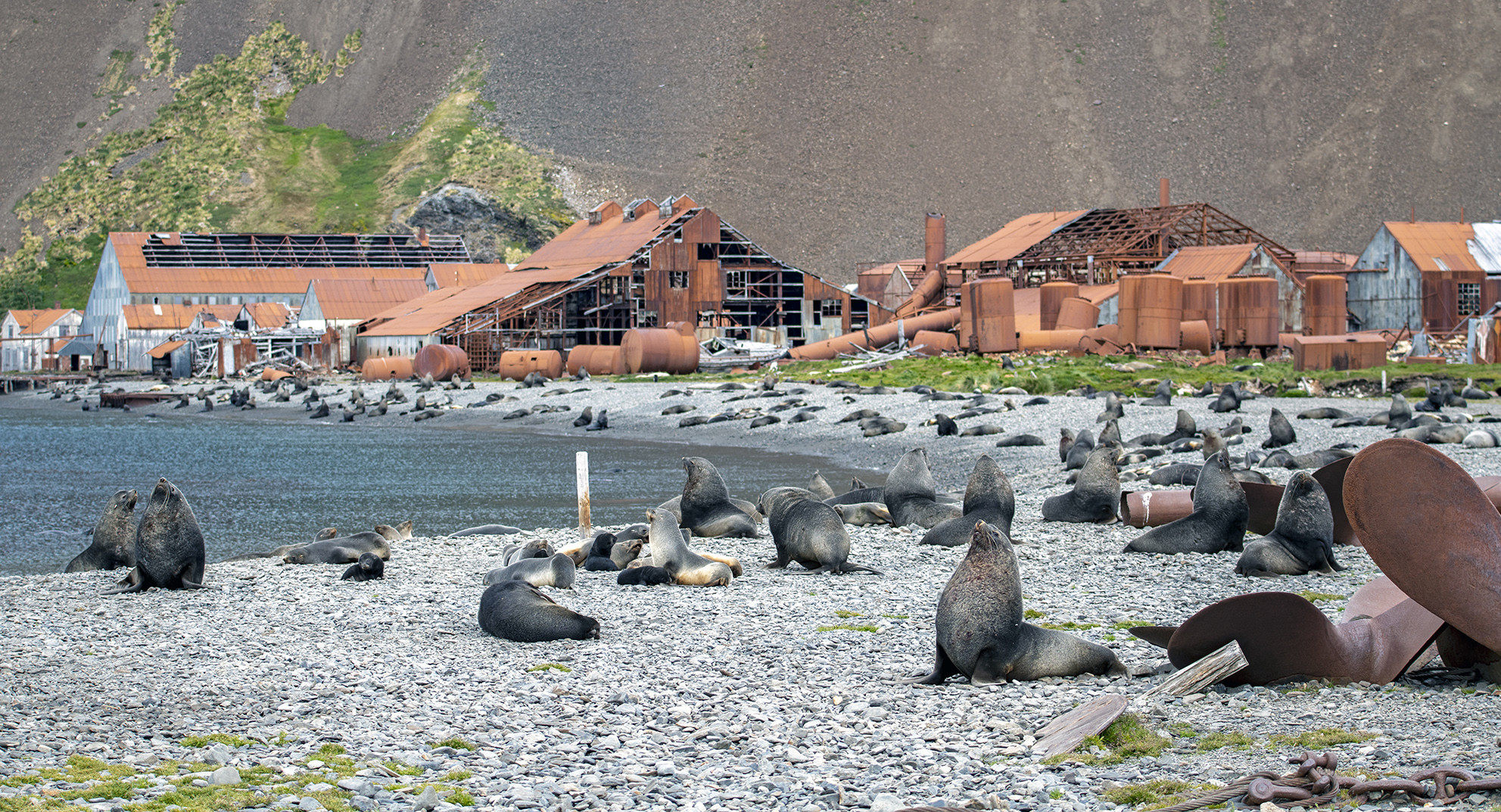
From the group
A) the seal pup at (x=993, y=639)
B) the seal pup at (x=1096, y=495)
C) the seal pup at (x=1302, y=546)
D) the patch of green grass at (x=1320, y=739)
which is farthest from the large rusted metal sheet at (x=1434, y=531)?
the seal pup at (x=1096, y=495)

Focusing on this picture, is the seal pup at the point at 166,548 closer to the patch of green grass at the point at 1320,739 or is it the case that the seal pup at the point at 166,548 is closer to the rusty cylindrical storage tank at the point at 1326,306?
the patch of green grass at the point at 1320,739

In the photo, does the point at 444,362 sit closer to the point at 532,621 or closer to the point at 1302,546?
the point at 532,621

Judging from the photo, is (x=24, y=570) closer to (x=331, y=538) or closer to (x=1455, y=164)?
(x=331, y=538)

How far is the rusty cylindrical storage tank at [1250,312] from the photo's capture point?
42.3 m

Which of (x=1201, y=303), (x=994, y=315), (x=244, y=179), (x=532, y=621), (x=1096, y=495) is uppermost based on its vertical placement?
(x=244, y=179)

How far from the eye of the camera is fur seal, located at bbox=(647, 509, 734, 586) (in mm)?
11461

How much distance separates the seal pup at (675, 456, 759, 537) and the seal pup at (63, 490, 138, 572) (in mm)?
5743

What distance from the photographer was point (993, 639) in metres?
7.48

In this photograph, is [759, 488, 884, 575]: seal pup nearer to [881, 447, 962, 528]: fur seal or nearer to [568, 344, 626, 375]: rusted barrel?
[881, 447, 962, 528]: fur seal

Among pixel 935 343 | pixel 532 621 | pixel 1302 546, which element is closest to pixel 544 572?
pixel 532 621

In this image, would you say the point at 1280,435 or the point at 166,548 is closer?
the point at 166,548

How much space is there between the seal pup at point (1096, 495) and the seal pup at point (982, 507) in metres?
1.56

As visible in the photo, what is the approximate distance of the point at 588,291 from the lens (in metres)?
57.1

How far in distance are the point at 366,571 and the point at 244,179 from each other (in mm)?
108842
